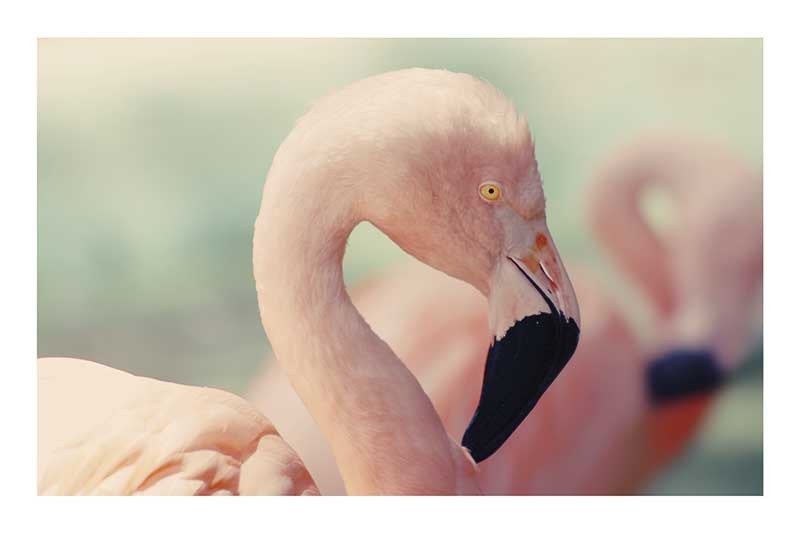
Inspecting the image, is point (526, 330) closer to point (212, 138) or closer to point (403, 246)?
point (403, 246)

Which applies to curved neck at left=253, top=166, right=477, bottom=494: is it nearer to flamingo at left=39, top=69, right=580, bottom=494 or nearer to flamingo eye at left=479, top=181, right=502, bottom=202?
flamingo at left=39, top=69, right=580, bottom=494

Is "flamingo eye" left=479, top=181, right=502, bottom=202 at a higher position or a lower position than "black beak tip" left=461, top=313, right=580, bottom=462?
higher

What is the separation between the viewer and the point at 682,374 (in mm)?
2449

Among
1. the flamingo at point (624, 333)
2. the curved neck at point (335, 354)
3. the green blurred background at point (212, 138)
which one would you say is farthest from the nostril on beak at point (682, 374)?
the curved neck at point (335, 354)

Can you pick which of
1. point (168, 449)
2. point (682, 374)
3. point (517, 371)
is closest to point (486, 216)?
point (517, 371)

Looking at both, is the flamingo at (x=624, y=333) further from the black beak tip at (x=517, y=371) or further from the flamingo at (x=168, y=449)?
the flamingo at (x=168, y=449)

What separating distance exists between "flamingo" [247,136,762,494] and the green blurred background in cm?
9

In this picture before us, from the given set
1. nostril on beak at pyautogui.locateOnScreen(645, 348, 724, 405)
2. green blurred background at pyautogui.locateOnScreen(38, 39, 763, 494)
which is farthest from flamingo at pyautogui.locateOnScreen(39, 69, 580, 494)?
nostril on beak at pyautogui.locateOnScreen(645, 348, 724, 405)

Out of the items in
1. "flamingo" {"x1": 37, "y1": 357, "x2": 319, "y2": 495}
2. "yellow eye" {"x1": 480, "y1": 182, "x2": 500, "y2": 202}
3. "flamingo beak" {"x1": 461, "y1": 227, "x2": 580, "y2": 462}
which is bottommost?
"flamingo" {"x1": 37, "y1": 357, "x2": 319, "y2": 495}

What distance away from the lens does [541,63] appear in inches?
93.1

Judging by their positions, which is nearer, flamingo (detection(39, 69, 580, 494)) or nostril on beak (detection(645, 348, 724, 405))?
flamingo (detection(39, 69, 580, 494))

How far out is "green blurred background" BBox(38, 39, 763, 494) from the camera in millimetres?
2344

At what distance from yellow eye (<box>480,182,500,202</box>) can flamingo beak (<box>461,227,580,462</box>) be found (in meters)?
0.12
